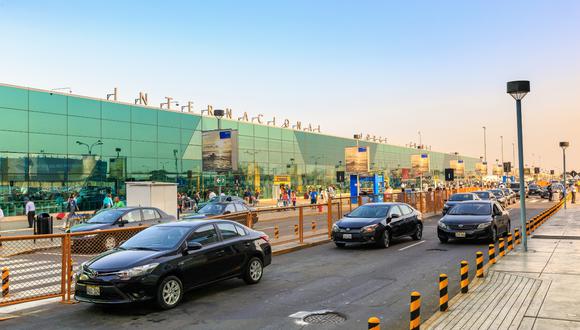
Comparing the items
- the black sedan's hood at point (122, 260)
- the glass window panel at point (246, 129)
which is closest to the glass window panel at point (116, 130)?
the glass window panel at point (246, 129)

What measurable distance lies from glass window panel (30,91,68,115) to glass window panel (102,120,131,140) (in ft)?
13.6

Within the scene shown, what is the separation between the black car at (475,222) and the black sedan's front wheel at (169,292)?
37.7 feet

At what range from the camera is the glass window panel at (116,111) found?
4569 cm

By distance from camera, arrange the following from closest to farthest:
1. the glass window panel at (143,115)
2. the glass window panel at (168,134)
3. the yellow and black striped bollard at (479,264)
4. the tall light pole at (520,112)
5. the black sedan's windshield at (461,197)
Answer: the yellow and black striped bollard at (479,264) < the tall light pole at (520,112) < the black sedan's windshield at (461,197) < the glass window panel at (143,115) < the glass window panel at (168,134)

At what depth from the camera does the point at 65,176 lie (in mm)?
41906

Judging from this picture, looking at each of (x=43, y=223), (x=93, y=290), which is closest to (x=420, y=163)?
(x=43, y=223)

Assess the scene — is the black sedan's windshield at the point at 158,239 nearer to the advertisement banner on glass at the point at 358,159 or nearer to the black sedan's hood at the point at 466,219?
the black sedan's hood at the point at 466,219

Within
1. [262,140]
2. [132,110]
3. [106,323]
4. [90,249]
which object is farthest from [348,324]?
[262,140]

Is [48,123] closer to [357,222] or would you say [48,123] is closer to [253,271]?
[357,222]

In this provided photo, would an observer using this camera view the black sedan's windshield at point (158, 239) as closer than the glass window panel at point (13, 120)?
Yes

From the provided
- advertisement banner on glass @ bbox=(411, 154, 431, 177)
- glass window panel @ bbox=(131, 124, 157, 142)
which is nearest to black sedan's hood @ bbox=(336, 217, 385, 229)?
glass window panel @ bbox=(131, 124, 157, 142)

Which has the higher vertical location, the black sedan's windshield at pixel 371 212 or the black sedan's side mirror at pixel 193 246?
the black sedan's windshield at pixel 371 212

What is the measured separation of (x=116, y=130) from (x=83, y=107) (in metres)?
3.84

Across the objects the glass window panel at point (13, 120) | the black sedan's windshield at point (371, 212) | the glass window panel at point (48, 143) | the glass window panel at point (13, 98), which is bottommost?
the black sedan's windshield at point (371, 212)
